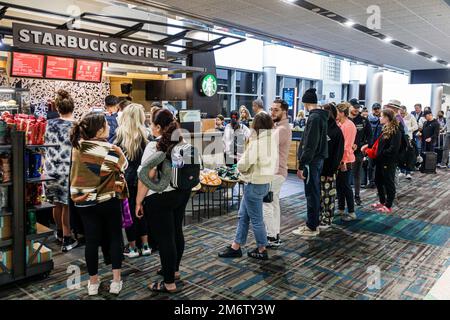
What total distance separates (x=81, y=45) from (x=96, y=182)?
10.4 feet

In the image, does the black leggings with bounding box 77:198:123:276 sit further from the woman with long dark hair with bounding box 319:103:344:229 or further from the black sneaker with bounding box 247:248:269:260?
the woman with long dark hair with bounding box 319:103:344:229

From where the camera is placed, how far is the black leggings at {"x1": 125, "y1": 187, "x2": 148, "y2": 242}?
12.9 ft

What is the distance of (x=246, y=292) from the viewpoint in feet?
10.8

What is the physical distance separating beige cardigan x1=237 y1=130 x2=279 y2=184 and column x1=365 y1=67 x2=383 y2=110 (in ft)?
51.6

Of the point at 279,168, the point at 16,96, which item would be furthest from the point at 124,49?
the point at 279,168

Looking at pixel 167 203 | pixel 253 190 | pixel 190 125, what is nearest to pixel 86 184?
pixel 167 203

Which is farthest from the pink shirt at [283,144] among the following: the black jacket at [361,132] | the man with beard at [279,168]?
the black jacket at [361,132]

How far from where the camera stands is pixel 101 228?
307 cm

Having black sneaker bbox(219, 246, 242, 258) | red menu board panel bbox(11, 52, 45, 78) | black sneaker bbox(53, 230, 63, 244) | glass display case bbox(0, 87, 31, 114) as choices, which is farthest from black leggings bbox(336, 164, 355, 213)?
red menu board panel bbox(11, 52, 45, 78)

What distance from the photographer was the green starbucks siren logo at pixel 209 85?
9.50 m

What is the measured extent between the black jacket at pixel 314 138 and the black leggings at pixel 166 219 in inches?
70.3

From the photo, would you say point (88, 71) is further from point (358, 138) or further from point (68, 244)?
point (358, 138)

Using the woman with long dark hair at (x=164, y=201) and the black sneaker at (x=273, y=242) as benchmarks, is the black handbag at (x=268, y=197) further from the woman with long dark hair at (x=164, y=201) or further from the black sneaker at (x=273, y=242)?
the woman with long dark hair at (x=164, y=201)
